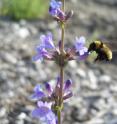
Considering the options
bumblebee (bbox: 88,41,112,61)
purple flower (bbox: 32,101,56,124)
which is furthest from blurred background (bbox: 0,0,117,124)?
purple flower (bbox: 32,101,56,124)

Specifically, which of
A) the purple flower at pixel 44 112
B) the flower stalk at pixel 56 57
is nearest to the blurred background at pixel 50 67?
the flower stalk at pixel 56 57

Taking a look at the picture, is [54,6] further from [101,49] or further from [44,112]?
[44,112]

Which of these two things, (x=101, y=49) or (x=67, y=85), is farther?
(x=67, y=85)

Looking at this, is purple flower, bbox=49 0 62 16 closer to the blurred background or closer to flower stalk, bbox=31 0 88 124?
flower stalk, bbox=31 0 88 124

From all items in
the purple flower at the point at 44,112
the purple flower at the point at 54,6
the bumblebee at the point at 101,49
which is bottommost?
the purple flower at the point at 44,112

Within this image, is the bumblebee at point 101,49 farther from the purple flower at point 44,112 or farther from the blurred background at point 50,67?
the blurred background at point 50,67

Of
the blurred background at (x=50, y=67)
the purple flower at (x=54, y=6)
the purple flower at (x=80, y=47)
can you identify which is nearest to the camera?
the purple flower at (x=54, y=6)

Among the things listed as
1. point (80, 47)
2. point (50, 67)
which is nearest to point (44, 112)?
point (80, 47)

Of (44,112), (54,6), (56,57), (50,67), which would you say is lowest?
(44,112)
